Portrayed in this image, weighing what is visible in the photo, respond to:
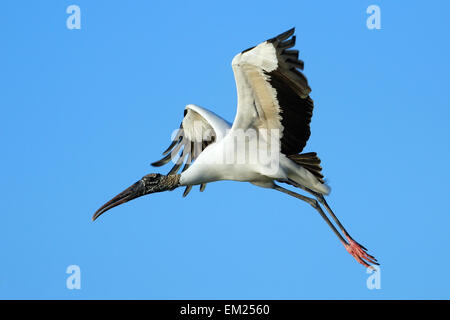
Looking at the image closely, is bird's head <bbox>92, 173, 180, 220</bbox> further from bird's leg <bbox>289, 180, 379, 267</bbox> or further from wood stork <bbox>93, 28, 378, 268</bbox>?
bird's leg <bbox>289, 180, 379, 267</bbox>

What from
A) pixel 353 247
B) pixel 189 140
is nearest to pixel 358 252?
pixel 353 247

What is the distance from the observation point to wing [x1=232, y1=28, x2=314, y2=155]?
30.5 ft

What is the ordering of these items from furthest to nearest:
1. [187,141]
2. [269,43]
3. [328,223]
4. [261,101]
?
[187,141], [328,223], [261,101], [269,43]

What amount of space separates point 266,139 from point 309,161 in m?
0.71

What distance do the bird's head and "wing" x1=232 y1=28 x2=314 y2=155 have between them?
141cm

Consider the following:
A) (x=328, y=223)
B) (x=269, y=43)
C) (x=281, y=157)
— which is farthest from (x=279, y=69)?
(x=328, y=223)

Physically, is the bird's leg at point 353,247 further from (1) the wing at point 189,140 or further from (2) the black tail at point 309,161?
(1) the wing at point 189,140

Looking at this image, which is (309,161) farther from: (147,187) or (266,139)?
(147,187)

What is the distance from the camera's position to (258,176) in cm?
1077

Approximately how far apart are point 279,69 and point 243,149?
1.54 m

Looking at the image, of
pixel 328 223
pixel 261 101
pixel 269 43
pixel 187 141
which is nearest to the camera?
pixel 269 43

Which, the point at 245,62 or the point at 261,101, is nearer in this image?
the point at 245,62

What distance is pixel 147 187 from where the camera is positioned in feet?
36.8

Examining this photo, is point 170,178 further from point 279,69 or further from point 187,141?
point 279,69
